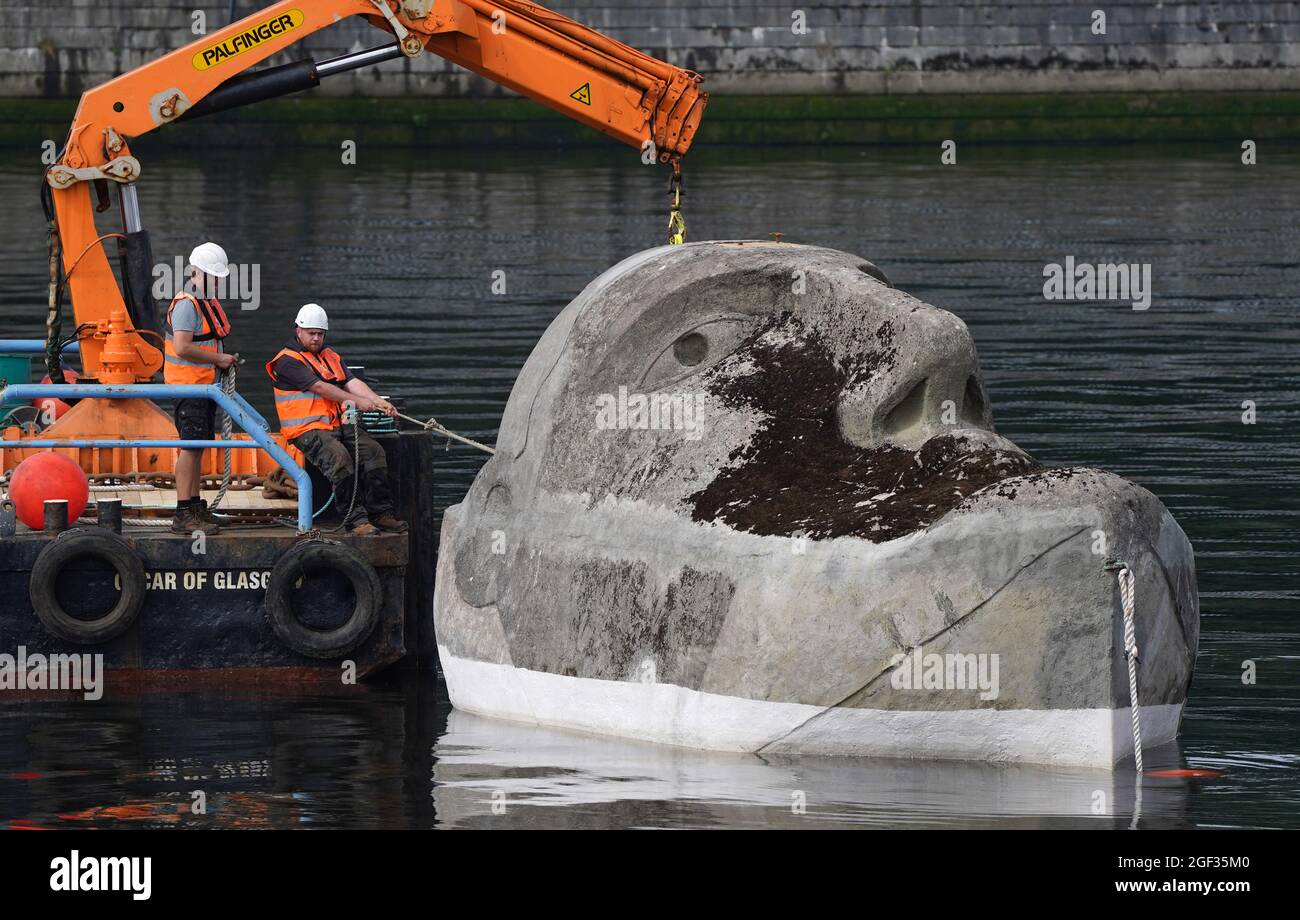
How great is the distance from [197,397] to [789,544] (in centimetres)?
497

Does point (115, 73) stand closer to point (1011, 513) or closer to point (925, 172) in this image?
point (925, 172)

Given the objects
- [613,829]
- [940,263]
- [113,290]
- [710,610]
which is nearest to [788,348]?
[710,610]

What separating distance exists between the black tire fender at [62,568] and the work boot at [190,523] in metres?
0.50

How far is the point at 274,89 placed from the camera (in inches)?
737

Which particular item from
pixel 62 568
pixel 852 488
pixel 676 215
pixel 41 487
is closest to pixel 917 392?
pixel 852 488

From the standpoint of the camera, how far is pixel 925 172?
184ft

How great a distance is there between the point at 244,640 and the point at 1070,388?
14921 mm

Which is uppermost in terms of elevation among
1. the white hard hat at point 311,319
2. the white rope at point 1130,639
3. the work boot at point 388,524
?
the white hard hat at point 311,319

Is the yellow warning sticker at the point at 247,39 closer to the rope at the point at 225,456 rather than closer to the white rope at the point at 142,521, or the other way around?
the rope at the point at 225,456

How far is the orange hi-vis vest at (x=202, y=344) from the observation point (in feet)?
55.2

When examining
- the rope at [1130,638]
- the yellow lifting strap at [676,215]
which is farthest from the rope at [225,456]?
the rope at [1130,638]

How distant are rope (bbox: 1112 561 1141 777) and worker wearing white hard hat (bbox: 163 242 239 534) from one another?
654 centimetres

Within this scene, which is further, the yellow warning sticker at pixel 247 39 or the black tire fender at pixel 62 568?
the yellow warning sticker at pixel 247 39

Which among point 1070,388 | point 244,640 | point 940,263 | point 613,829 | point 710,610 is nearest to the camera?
point 613,829
